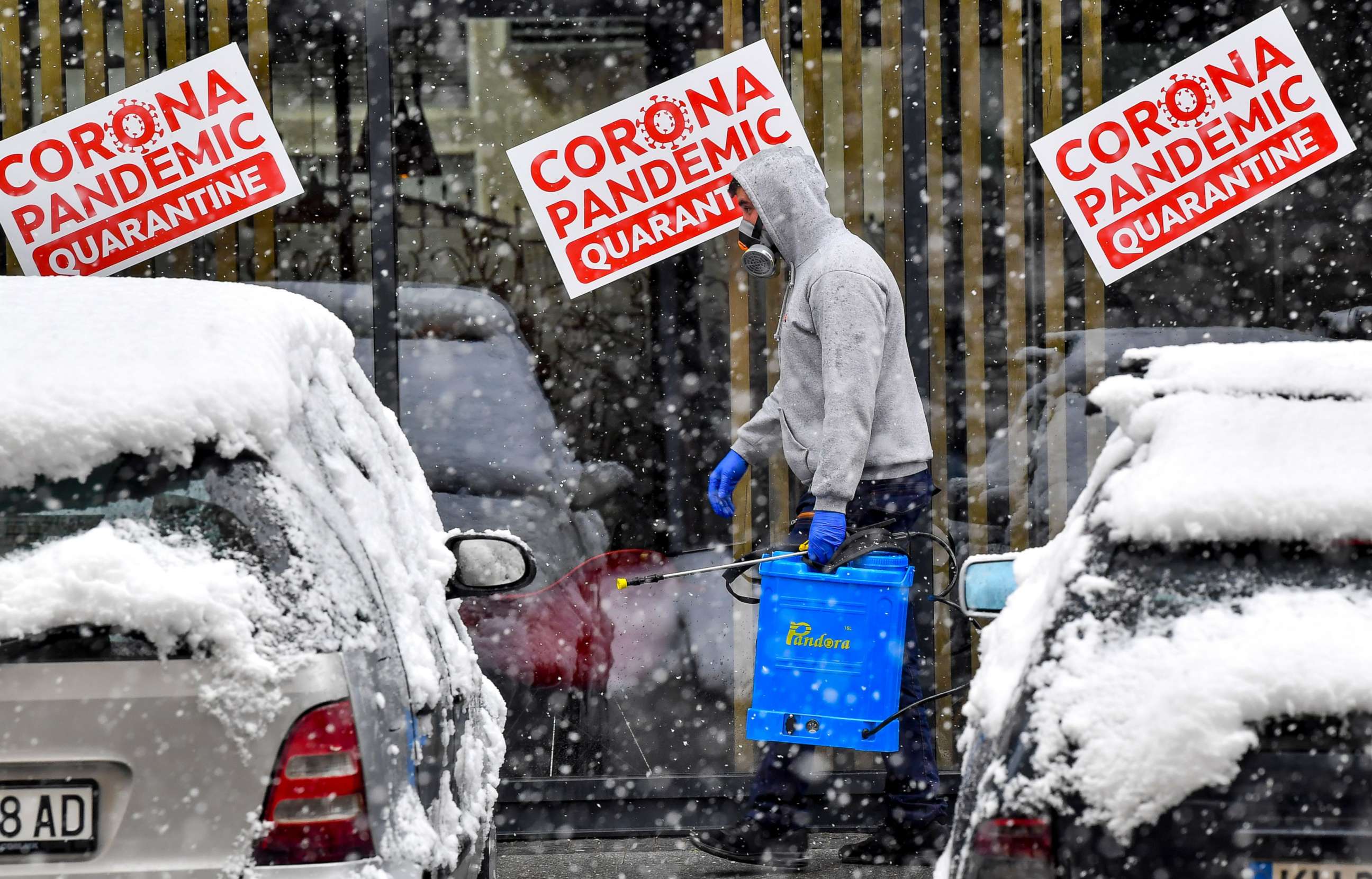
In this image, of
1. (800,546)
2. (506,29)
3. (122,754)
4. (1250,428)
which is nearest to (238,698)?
(122,754)

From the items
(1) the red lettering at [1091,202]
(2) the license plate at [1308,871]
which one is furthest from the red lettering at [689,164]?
(2) the license plate at [1308,871]

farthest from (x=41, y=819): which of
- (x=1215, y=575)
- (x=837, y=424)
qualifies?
(x=837, y=424)

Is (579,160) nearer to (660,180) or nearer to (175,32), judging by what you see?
(660,180)

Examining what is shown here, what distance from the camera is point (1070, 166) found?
5.84 metres

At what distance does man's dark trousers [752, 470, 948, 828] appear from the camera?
484 centimetres

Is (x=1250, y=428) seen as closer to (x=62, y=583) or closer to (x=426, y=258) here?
(x=62, y=583)

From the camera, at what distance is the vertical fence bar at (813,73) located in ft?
19.1

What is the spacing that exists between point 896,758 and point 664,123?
2648 mm

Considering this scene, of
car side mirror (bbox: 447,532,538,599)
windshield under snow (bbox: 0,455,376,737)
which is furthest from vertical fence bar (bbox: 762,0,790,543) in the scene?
windshield under snow (bbox: 0,455,376,737)

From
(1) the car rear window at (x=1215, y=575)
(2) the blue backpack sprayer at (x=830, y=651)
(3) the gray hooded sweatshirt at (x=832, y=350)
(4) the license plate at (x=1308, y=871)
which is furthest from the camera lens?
(3) the gray hooded sweatshirt at (x=832, y=350)

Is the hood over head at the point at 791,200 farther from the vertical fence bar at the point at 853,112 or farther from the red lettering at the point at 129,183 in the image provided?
the red lettering at the point at 129,183

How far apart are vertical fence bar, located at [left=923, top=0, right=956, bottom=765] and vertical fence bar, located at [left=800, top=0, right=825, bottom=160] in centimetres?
41

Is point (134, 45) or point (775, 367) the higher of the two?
point (134, 45)

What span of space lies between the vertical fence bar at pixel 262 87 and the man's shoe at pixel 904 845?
3.13 meters
